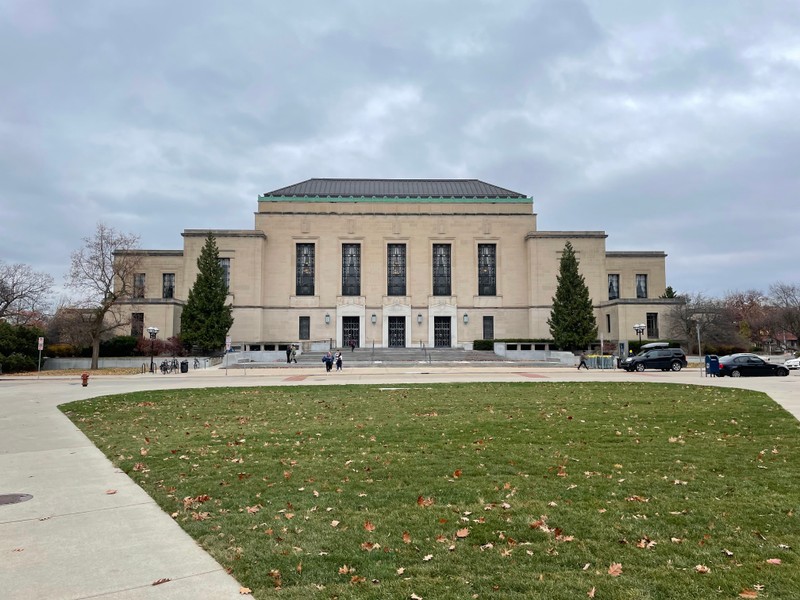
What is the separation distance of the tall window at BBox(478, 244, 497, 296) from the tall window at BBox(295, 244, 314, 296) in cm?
1907

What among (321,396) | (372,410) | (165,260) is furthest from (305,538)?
(165,260)

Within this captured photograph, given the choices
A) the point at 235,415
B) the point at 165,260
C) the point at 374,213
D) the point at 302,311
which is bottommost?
the point at 235,415

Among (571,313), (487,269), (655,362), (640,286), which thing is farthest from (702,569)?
(640,286)

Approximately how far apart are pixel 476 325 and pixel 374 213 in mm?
17028

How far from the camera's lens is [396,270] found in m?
65.2

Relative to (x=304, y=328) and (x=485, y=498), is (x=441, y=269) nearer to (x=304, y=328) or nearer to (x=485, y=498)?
(x=304, y=328)

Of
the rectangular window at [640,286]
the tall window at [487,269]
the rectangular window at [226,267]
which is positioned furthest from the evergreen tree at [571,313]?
the rectangular window at [226,267]

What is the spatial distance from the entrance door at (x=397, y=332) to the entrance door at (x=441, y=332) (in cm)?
345

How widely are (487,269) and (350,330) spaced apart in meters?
17.1

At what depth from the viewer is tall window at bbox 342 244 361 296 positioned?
6450 cm

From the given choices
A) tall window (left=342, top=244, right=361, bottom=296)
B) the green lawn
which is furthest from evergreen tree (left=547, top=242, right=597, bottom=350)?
the green lawn

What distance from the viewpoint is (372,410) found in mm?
15984

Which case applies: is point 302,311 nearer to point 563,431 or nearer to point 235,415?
point 235,415

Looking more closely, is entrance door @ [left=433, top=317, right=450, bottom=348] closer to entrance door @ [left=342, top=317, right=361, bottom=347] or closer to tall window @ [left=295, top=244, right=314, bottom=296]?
entrance door @ [left=342, top=317, right=361, bottom=347]
